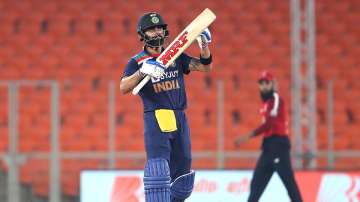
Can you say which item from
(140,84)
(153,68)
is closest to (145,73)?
(153,68)

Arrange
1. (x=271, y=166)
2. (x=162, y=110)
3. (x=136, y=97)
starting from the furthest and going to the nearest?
(x=136, y=97) < (x=271, y=166) < (x=162, y=110)

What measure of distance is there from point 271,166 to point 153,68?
14.7 feet

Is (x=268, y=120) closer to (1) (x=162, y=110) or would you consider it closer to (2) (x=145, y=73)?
(1) (x=162, y=110)

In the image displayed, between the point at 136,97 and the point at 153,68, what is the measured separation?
8926 mm

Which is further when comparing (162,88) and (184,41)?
(162,88)

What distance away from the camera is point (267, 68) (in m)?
18.4

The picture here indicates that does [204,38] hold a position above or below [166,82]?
above

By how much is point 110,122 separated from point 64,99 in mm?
1398

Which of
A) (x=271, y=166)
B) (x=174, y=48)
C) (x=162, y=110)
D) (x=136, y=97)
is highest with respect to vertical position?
(x=136, y=97)

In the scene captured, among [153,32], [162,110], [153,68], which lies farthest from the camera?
[162,110]

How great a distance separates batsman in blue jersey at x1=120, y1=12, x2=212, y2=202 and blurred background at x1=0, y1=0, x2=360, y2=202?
496 centimetres

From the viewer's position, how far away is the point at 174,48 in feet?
25.4

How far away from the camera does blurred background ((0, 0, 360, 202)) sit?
570 inches

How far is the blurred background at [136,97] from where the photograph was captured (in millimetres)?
14469
